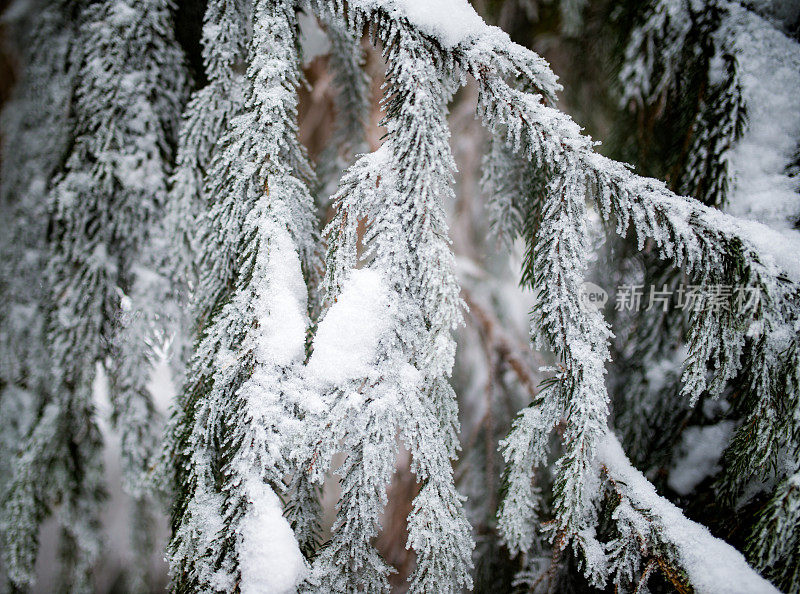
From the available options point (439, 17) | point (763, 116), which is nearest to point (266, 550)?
point (439, 17)

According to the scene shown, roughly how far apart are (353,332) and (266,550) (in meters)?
0.31

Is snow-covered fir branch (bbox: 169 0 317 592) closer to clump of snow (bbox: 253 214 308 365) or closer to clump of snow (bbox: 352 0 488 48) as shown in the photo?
clump of snow (bbox: 253 214 308 365)

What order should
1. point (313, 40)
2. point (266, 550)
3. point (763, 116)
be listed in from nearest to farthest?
point (266, 550) < point (763, 116) < point (313, 40)

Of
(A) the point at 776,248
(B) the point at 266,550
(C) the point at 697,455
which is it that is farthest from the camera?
(C) the point at 697,455

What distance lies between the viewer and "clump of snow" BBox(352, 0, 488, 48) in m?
0.64

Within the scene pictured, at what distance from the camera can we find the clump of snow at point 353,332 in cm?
58

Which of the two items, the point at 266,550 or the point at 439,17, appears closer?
the point at 266,550

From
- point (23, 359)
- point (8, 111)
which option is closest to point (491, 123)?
point (23, 359)

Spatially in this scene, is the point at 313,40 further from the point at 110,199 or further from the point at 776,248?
the point at 776,248

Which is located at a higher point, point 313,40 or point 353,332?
point 313,40

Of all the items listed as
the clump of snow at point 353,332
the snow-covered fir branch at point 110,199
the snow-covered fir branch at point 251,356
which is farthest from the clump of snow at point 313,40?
the clump of snow at point 353,332

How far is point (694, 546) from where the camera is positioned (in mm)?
622

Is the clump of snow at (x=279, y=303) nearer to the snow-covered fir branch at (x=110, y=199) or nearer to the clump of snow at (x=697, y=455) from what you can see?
the snow-covered fir branch at (x=110, y=199)

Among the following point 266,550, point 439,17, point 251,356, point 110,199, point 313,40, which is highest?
point 313,40
